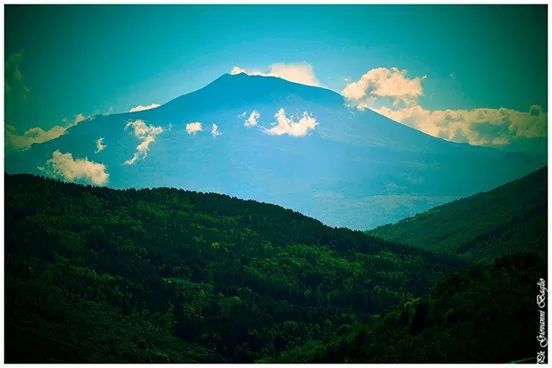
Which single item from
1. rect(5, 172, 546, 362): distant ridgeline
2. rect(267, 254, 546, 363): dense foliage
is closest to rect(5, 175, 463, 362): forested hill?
rect(5, 172, 546, 362): distant ridgeline

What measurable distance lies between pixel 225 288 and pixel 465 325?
2846 inches

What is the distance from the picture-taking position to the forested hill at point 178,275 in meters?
84.7

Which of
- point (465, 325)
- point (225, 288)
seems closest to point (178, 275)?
point (225, 288)

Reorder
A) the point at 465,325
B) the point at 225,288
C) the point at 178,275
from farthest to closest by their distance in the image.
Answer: the point at 178,275 → the point at 225,288 → the point at 465,325

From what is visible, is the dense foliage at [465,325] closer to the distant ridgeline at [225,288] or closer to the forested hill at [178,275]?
the distant ridgeline at [225,288]

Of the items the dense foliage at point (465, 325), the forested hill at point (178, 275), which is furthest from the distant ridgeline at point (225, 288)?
the forested hill at point (178, 275)

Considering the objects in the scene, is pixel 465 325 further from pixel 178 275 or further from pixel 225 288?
pixel 178 275

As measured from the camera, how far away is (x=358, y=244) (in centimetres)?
16075

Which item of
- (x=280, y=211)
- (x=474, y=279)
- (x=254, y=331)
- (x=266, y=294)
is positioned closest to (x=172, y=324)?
(x=254, y=331)

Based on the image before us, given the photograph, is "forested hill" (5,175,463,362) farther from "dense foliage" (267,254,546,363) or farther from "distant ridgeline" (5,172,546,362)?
"dense foliage" (267,254,546,363)

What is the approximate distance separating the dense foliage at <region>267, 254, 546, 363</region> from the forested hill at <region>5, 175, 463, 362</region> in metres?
28.3

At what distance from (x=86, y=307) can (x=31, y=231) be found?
3059 cm

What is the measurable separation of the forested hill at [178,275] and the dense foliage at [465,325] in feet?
92.7

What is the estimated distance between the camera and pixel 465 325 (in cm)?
5378
